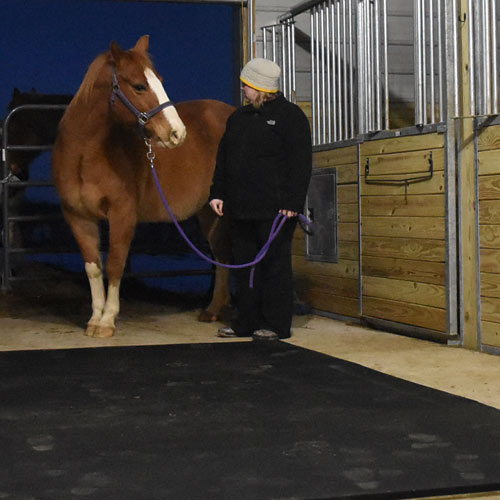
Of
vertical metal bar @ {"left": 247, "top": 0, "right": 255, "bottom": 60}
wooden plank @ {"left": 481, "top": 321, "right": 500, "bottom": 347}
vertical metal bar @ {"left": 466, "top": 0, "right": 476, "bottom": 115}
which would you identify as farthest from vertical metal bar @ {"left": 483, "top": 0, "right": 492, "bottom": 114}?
vertical metal bar @ {"left": 247, "top": 0, "right": 255, "bottom": 60}

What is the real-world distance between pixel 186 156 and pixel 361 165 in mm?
982

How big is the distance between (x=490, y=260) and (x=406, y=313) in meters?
0.72

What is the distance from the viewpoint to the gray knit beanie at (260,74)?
439 cm

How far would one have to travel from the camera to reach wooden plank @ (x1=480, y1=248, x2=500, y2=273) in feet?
13.4

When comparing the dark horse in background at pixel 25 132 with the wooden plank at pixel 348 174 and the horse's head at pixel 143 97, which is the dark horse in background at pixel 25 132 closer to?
the horse's head at pixel 143 97

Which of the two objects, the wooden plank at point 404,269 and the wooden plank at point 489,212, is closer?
the wooden plank at point 489,212

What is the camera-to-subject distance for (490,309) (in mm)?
4133

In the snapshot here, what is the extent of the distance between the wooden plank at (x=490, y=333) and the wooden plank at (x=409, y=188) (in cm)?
68

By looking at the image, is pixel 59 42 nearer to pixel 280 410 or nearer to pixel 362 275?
pixel 362 275

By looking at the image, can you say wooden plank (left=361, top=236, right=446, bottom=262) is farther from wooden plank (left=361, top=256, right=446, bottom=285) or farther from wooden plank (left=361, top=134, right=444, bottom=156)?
wooden plank (left=361, top=134, right=444, bottom=156)

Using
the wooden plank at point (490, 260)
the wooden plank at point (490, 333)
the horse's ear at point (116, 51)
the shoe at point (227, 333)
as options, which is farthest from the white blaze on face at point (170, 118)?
the wooden plank at point (490, 333)

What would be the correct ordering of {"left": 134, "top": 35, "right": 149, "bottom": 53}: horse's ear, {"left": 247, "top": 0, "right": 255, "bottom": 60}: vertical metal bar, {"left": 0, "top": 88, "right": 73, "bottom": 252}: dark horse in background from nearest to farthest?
{"left": 134, "top": 35, "right": 149, "bottom": 53}: horse's ear < {"left": 247, "top": 0, "right": 255, "bottom": 60}: vertical metal bar < {"left": 0, "top": 88, "right": 73, "bottom": 252}: dark horse in background

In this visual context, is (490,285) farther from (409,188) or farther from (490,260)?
(409,188)

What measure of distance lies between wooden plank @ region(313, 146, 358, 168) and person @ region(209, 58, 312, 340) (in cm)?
76
